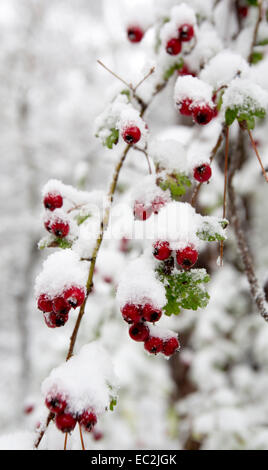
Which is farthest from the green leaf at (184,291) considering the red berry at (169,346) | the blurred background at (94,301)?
the blurred background at (94,301)

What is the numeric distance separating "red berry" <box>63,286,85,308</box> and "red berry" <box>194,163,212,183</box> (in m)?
0.39

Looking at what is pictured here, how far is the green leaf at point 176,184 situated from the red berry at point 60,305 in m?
0.43

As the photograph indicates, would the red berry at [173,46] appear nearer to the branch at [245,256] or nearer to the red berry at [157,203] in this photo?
the branch at [245,256]

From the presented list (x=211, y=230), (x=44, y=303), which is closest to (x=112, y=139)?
(x=211, y=230)

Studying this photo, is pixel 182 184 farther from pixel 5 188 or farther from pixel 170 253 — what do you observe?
pixel 5 188

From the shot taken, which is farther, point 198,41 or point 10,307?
point 10,307

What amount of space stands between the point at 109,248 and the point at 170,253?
1164mm

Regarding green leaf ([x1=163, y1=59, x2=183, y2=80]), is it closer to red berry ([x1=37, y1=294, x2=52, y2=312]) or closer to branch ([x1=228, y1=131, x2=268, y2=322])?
branch ([x1=228, y1=131, x2=268, y2=322])

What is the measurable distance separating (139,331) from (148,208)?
12.1 inches

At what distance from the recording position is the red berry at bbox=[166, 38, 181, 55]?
1.20m

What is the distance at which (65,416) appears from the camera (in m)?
0.71

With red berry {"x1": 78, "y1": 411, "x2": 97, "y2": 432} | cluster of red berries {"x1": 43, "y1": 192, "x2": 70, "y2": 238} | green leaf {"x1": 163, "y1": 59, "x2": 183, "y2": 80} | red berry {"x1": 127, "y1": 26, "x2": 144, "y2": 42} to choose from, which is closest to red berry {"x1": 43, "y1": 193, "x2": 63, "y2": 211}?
cluster of red berries {"x1": 43, "y1": 192, "x2": 70, "y2": 238}

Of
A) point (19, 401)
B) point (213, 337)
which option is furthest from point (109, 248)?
point (19, 401)

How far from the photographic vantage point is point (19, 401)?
539 centimetres
